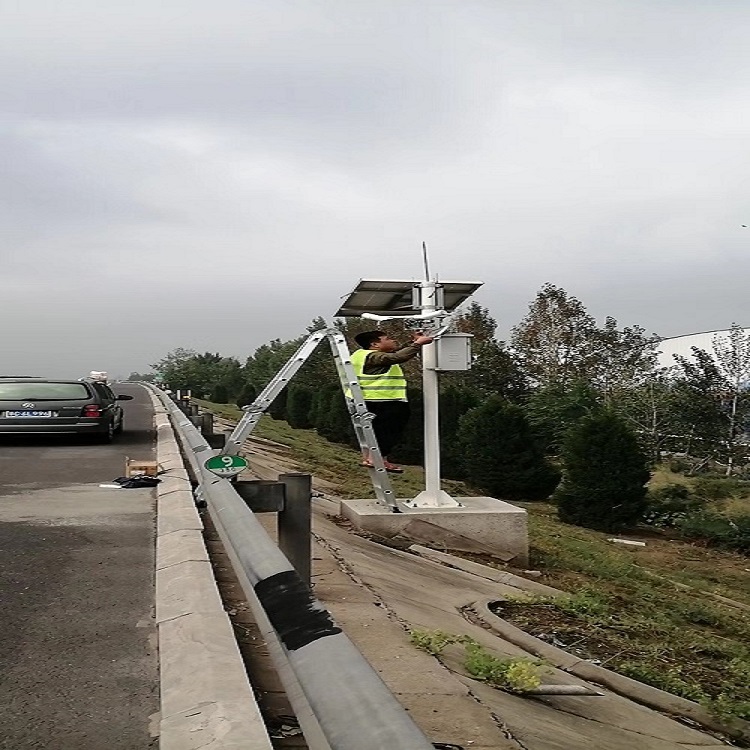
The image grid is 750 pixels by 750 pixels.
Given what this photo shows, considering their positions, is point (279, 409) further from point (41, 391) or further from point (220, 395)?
point (41, 391)

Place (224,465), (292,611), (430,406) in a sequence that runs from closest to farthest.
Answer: (292,611) → (224,465) → (430,406)

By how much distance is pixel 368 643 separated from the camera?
16.7 feet

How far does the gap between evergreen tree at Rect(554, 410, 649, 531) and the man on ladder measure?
7.38 metres

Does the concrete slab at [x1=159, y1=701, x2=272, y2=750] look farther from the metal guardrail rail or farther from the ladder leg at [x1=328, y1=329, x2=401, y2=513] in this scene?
the ladder leg at [x1=328, y1=329, x2=401, y2=513]

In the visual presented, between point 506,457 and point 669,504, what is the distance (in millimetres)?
3257

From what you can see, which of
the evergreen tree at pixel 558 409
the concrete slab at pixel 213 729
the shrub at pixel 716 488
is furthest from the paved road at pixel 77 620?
the evergreen tree at pixel 558 409

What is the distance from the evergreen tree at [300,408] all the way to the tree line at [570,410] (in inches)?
1.6

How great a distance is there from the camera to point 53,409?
16078 millimetres

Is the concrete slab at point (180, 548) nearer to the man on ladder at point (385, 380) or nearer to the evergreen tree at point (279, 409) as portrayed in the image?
the man on ladder at point (385, 380)

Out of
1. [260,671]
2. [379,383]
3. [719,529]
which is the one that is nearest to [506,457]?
[719,529]

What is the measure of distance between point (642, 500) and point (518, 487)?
3.15 meters

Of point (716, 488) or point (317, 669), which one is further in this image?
point (716, 488)

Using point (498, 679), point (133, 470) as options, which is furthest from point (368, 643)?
point (133, 470)

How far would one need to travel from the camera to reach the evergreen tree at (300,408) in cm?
3581
